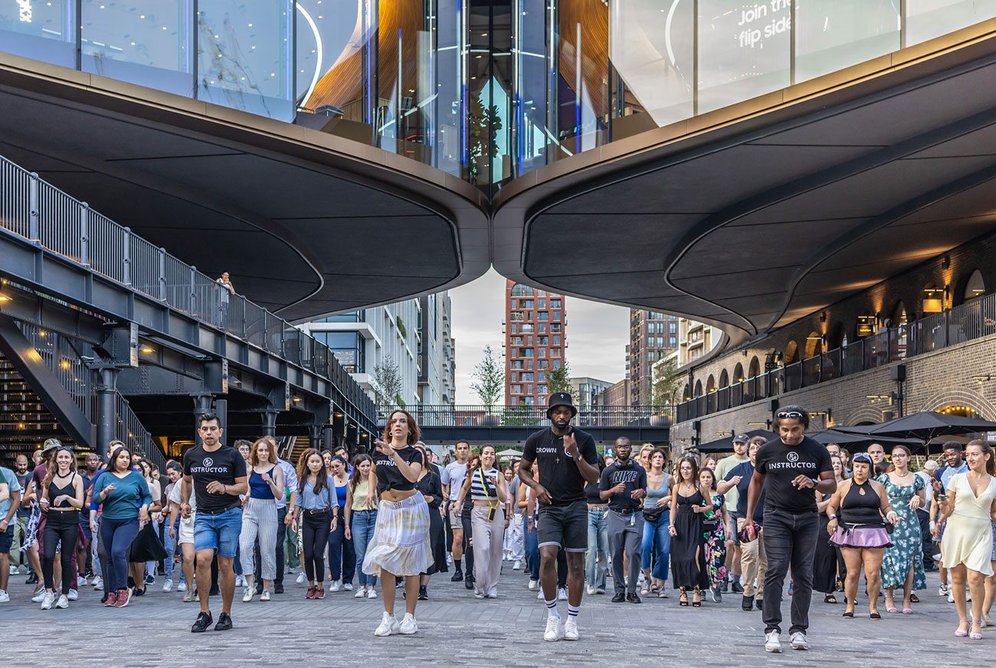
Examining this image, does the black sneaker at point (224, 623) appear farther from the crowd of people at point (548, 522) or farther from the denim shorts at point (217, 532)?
the denim shorts at point (217, 532)

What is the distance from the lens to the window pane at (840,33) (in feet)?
69.6

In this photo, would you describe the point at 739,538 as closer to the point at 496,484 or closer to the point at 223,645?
the point at 496,484

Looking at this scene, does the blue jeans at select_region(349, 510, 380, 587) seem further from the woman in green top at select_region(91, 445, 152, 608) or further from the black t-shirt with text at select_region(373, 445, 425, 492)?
the black t-shirt with text at select_region(373, 445, 425, 492)

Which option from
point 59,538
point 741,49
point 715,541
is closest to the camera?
point 59,538

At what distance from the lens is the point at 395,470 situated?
34.5 feet

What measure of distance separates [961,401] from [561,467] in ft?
81.5

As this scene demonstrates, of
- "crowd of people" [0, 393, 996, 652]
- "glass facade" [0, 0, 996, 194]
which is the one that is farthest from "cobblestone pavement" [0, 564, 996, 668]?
"glass facade" [0, 0, 996, 194]

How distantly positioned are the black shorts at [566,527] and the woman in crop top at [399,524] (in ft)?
3.48

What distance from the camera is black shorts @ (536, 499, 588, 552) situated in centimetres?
1020

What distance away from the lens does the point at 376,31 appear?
3022cm

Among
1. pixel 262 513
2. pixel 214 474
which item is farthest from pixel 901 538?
pixel 214 474

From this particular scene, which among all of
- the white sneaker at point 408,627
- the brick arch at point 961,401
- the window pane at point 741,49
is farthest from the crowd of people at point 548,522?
the brick arch at point 961,401

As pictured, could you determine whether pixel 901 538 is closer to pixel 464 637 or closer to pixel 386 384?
pixel 464 637

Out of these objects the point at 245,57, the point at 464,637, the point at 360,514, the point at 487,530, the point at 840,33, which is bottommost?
the point at 464,637
